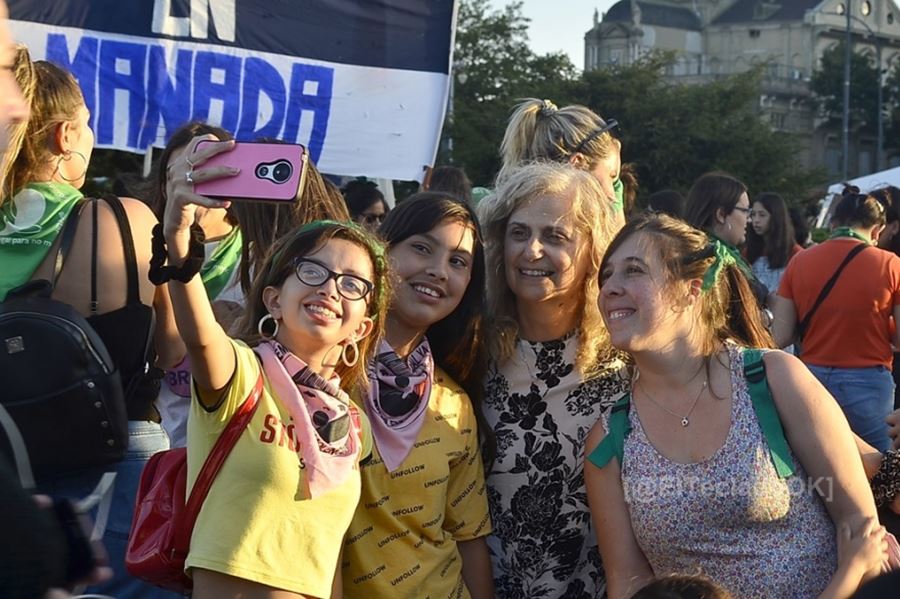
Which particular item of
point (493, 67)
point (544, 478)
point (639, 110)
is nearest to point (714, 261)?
point (544, 478)

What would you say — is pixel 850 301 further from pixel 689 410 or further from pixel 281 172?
pixel 281 172

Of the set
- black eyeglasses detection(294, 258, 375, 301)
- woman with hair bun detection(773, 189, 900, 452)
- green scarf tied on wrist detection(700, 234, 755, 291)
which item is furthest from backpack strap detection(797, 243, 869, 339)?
black eyeglasses detection(294, 258, 375, 301)

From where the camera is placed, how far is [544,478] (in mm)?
3465

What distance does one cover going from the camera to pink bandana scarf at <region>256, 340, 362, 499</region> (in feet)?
9.41

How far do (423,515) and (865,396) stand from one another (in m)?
4.35

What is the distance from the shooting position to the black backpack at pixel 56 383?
9.60 ft

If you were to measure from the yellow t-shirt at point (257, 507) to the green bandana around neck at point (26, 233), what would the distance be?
641 mm

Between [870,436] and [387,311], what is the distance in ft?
14.1

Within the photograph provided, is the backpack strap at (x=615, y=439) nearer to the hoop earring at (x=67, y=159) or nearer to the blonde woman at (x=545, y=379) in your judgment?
the blonde woman at (x=545, y=379)

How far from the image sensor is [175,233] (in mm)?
2572

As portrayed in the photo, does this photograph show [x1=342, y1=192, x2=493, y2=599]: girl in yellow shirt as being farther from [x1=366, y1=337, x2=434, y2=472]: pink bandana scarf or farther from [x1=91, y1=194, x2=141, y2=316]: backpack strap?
[x1=91, y1=194, x2=141, y2=316]: backpack strap

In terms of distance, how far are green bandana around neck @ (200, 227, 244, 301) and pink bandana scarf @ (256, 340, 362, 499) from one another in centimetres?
108

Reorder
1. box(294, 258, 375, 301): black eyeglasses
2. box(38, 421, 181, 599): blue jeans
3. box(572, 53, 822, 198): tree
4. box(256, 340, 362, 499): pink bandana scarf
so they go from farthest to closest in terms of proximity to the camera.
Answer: box(572, 53, 822, 198): tree < box(38, 421, 181, 599): blue jeans < box(294, 258, 375, 301): black eyeglasses < box(256, 340, 362, 499): pink bandana scarf

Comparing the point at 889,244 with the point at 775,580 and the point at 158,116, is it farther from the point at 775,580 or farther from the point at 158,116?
the point at 775,580
